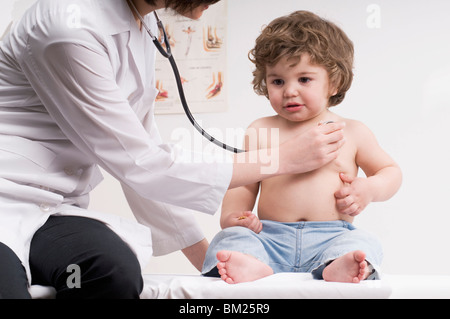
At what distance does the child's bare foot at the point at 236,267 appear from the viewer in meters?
0.88

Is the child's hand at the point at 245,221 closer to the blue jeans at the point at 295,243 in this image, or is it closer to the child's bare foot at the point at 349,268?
the blue jeans at the point at 295,243

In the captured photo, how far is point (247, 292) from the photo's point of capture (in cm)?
82

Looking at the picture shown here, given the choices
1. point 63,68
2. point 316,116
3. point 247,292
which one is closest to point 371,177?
point 316,116

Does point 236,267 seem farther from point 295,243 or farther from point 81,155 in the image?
point 81,155

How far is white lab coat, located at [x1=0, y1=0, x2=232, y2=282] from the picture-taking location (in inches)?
33.7

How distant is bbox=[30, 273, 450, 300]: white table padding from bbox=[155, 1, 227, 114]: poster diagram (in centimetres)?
72

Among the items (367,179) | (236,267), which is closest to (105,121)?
(236,267)

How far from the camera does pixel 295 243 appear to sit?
1065 mm

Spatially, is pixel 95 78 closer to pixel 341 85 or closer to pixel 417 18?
pixel 341 85

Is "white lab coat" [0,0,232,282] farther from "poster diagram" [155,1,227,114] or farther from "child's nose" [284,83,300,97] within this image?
"poster diagram" [155,1,227,114]

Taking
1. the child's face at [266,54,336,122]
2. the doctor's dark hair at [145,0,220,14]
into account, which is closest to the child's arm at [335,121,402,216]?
the child's face at [266,54,336,122]

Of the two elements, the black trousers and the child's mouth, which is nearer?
the black trousers

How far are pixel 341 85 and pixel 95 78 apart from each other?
603 millimetres

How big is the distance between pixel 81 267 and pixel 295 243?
1.51 feet
